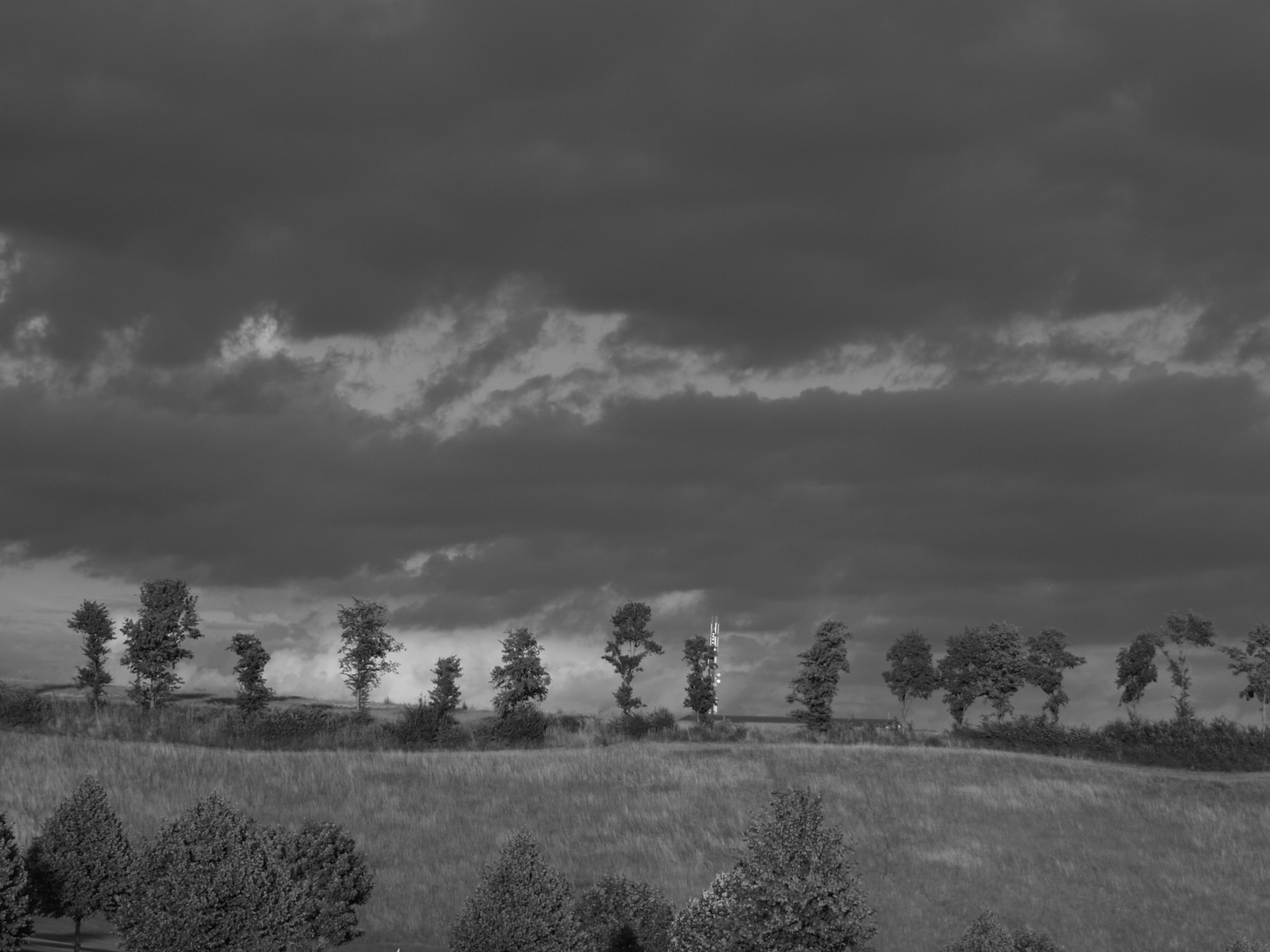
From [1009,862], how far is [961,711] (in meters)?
55.9

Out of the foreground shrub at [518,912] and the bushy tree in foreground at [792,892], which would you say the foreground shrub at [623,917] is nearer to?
the foreground shrub at [518,912]

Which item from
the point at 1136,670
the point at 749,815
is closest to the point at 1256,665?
the point at 1136,670

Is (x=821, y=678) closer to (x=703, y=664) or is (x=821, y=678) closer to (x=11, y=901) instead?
(x=703, y=664)

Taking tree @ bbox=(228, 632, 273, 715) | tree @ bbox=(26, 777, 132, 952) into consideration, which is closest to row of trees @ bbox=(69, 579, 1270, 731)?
tree @ bbox=(228, 632, 273, 715)

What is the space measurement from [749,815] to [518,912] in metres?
25.5

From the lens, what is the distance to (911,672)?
11619cm

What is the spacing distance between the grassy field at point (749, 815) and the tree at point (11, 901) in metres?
17.3

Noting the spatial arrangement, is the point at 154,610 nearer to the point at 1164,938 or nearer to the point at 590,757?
the point at 590,757

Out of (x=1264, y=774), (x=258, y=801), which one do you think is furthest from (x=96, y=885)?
(x=1264, y=774)

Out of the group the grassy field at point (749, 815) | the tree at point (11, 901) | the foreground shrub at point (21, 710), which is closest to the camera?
the tree at point (11, 901)

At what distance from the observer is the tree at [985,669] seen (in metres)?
113

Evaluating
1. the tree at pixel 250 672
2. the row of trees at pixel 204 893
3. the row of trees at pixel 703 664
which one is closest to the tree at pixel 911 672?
the row of trees at pixel 703 664

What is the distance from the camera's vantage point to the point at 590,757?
7506 centimetres

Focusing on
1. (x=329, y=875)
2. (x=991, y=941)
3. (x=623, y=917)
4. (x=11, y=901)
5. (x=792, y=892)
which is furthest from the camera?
(x=329, y=875)
